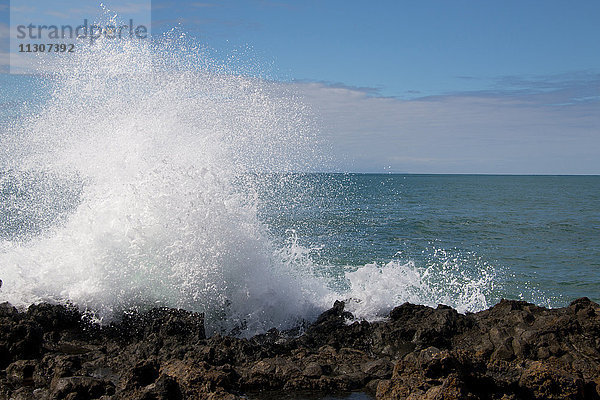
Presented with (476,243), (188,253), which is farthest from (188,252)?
(476,243)

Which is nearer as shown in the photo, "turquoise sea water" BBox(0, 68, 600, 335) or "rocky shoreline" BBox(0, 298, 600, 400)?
"rocky shoreline" BBox(0, 298, 600, 400)

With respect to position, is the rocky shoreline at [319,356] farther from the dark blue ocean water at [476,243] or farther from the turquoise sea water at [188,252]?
the dark blue ocean water at [476,243]

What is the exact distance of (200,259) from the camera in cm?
976

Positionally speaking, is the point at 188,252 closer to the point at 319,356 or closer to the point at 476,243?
the point at 319,356

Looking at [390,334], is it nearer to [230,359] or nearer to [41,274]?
[230,359]

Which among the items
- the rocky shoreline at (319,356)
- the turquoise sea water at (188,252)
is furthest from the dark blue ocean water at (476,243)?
the rocky shoreline at (319,356)

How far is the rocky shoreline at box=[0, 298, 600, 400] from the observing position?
19.0 feet

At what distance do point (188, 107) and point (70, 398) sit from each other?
367 inches

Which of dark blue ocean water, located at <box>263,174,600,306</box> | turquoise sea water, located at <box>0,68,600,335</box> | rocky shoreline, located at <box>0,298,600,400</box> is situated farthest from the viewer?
dark blue ocean water, located at <box>263,174,600,306</box>

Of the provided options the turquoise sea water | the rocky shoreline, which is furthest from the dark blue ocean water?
the rocky shoreline

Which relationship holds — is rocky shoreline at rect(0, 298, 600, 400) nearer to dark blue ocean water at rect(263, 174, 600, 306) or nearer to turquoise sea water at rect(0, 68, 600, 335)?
turquoise sea water at rect(0, 68, 600, 335)

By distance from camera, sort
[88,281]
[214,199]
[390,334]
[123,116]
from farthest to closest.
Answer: [123,116] < [214,199] < [88,281] < [390,334]

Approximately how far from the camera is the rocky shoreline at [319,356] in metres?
5.79

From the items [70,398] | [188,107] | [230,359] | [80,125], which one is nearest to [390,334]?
[230,359]
